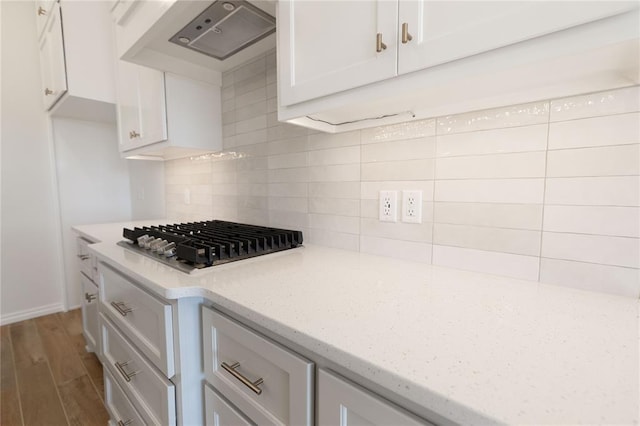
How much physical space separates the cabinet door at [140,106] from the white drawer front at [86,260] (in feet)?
2.16

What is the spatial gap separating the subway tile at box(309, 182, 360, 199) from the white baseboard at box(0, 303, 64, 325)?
9.10ft

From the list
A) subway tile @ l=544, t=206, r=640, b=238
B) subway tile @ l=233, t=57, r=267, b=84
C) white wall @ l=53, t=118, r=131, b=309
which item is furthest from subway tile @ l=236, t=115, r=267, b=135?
white wall @ l=53, t=118, r=131, b=309

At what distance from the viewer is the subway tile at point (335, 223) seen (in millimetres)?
1213

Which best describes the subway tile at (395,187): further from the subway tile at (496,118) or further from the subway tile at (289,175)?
the subway tile at (289,175)

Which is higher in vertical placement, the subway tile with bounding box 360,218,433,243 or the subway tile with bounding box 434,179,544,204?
the subway tile with bounding box 434,179,544,204

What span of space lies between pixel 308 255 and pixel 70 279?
269 cm

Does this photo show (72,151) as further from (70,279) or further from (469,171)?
(469,171)

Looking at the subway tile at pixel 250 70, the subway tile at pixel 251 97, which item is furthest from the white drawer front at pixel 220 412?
the subway tile at pixel 250 70

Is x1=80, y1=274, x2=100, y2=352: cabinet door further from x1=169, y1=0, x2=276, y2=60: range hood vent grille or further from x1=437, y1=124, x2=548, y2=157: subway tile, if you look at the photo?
x1=437, y1=124, x2=548, y2=157: subway tile

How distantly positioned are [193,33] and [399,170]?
1007mm

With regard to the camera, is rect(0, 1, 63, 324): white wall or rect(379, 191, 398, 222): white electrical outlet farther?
rect(0, 1, 63, 324): white wall

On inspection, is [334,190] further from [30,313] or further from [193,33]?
[30,313]

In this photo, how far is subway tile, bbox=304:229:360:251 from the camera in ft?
3.99

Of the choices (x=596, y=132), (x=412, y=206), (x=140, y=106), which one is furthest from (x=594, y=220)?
(x=140, y=106)
